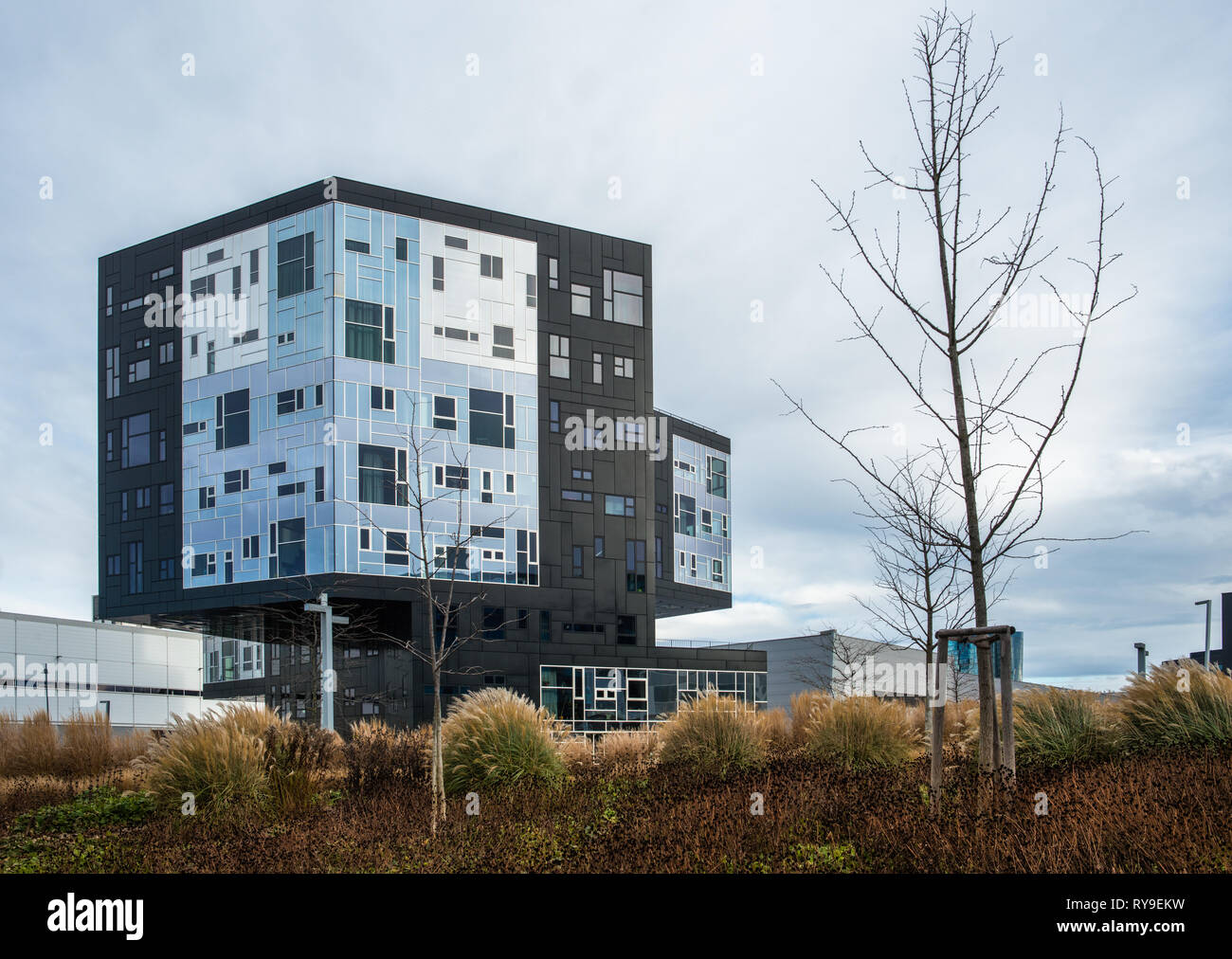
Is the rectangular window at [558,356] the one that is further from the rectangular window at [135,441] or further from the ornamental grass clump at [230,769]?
the ornamental grass clump at [230,769]

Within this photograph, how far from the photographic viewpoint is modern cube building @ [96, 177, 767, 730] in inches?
1503

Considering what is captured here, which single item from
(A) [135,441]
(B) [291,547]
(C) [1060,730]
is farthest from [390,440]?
(C) [1060,730]

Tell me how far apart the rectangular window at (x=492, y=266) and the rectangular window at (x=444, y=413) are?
5.42 meters

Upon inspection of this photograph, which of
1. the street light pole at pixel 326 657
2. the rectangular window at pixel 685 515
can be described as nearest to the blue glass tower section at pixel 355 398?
the street light pole at pixel 326 657

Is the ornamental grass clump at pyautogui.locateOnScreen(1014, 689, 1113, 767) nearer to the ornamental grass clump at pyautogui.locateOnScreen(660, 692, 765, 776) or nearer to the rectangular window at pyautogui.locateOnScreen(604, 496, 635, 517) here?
the ornamental grass clump at pyautogui.locateOnScreen(660, 692, 765, 776)

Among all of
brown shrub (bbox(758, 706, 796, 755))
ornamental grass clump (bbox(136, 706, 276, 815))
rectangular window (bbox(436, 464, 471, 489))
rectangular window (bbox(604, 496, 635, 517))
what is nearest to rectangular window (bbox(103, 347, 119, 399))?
rectangular window (bbox(436, 464, 471, 489))

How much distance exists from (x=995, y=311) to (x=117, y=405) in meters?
42.4

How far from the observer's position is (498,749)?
47.7 ft

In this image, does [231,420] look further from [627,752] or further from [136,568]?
[627,752]

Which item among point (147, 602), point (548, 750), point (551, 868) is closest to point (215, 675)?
point (147, 602)

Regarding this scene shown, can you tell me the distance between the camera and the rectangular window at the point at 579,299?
144ft

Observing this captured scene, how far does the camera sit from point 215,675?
58.5m
